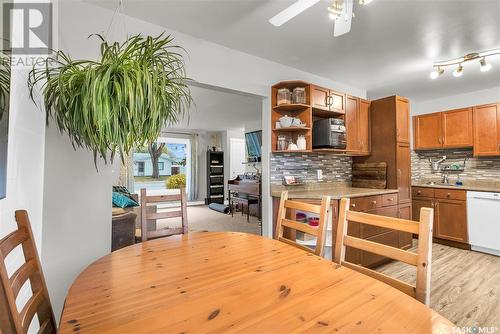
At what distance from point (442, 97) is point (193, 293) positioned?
5.14m

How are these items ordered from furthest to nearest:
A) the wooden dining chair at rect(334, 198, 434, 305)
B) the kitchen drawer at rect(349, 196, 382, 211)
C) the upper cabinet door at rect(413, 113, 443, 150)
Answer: the upper cabinet door at rect(413, 113, 443, 150)
the kitchen drawer at rect(349, 196, 382, 211)
the wooden dining chair at rect(334, 198, 434, 305)

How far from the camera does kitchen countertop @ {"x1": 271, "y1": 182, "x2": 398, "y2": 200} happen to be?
2.64 metres

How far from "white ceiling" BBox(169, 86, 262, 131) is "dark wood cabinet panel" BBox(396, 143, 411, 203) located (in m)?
1.99

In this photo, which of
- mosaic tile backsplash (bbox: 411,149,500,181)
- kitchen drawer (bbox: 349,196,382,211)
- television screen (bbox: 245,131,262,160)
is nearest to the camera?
kitchen drawer (bbox: 349,196,382,211)

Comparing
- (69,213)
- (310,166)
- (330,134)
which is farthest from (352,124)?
(69,213)

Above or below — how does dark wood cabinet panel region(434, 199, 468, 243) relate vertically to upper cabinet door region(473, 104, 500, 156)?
below

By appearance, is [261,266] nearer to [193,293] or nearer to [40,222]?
[193,293]

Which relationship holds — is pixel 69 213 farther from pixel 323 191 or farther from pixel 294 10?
pixel 323 191

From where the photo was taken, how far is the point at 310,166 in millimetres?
3395

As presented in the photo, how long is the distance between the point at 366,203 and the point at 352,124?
111 cm

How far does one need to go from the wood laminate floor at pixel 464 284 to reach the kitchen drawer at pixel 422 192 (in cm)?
83

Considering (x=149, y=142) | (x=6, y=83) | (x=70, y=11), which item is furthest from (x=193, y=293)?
(x=70, y=11)

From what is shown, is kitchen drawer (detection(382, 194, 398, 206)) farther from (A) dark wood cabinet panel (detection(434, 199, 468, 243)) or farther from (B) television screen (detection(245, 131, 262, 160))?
(B) television screen (detection(245, 131, 262, 160))

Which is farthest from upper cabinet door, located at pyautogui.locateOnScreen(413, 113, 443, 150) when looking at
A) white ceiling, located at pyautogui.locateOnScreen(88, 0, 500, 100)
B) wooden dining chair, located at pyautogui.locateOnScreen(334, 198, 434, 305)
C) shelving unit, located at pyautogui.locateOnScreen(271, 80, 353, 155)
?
wooden dining chair, located at pyautogui.locateOnScreen(334, 198, 434, 305)
